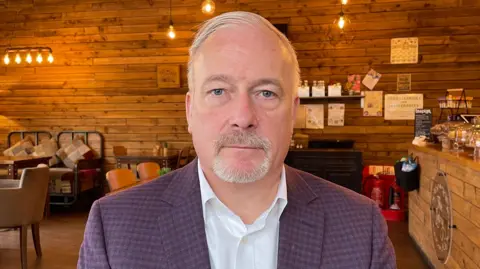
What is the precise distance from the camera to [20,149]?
24.2 ft

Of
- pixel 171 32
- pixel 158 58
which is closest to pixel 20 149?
pixel 158 58

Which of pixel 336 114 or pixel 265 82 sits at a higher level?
pixel 265 82

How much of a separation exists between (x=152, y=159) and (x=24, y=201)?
106 inches

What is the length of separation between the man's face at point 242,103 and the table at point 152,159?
5.74 m

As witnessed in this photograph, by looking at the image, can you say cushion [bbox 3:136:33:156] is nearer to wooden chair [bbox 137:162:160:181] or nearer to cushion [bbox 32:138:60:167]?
cushion [bbox 32:138:60:167]

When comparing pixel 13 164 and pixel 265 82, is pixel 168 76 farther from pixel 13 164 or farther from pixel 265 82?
pixel 265 82

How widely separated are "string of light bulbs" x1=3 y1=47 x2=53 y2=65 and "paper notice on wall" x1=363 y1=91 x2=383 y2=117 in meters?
5.30

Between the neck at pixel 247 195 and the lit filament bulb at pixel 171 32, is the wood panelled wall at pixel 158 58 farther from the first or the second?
the neck at pixel 247 195

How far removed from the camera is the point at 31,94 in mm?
7754

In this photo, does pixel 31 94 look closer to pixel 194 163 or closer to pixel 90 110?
pixel 90 110

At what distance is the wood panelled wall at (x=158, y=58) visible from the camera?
6289 mm

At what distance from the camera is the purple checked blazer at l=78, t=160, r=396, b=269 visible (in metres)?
1.07

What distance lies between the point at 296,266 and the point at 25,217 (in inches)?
153

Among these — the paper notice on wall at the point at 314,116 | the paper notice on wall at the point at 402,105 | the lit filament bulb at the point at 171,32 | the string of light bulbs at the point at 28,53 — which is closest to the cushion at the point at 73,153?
the string of light bulbs at the point at 28,53
